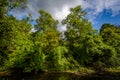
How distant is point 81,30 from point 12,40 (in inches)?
1487

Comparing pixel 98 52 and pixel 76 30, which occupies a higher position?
pixel 76 30

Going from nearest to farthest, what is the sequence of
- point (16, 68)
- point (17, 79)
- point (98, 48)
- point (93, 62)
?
point (17, 79) → point (16, 68) → point (98, 48) → point (93, 62)

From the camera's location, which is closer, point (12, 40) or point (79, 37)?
point (12, 40)

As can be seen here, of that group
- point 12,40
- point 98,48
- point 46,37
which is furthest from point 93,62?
point 12,40

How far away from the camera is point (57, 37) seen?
5744 centimetres

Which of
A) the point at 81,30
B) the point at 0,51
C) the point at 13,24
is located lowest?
the point at 0,51

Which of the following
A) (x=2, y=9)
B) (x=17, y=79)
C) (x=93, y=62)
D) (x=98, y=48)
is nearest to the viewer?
(x=2, y=9)

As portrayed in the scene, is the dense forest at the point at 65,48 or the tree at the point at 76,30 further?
the tree at the point at 76,30

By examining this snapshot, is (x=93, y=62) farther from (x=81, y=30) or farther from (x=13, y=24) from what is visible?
(x=13, y=24)

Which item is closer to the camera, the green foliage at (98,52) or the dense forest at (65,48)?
the dense forest at (65,48)

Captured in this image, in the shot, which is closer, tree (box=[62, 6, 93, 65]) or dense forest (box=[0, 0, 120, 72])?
dense forest (box=[0, 0, 120, 72])

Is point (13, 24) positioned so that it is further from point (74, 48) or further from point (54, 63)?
point (74, 48)

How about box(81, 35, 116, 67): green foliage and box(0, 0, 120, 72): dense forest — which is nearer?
box(0, 0, 120, 72): dense forest

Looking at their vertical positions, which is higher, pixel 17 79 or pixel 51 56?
pixel 51 56
